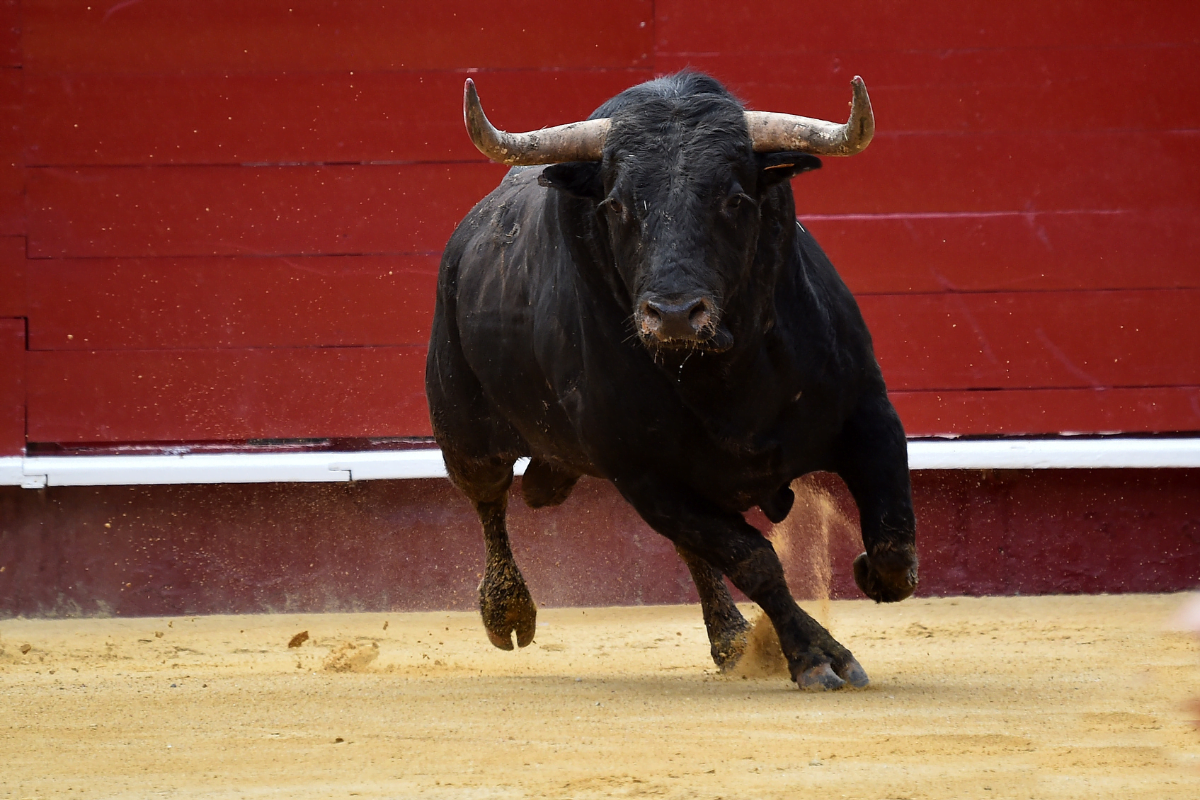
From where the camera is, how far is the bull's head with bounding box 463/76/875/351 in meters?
3.92

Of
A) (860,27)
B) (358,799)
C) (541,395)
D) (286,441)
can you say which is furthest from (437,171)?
(358,799)

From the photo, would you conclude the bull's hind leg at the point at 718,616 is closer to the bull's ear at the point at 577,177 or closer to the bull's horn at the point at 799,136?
the bull's ear at the point at 577,177

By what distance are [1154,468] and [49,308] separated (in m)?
4.87

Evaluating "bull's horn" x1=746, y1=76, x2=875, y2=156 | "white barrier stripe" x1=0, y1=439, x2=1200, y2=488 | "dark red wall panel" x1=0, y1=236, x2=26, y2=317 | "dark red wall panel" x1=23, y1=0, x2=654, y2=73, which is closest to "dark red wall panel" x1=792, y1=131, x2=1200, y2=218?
"white barrier stripe" x1=0, y1=439, x2=1200, y2=488

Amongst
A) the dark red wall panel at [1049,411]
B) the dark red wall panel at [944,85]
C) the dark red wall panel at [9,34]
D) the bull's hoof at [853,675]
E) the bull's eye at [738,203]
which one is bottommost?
the dark red wall panel at [1049,411]

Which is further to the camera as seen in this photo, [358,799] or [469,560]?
[469,560]

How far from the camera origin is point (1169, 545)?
7.17m

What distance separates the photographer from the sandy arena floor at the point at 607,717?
3.10 meters

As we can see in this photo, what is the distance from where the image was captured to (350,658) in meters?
5.85

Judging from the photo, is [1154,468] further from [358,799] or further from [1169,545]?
[358,799]

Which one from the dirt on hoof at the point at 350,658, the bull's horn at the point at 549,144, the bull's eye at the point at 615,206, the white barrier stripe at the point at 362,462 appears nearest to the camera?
the bull's eye at the point at 615,206

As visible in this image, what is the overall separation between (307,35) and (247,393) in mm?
1614

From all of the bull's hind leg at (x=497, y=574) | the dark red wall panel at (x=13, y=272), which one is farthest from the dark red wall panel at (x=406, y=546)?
the bull's hind leg at (x=497, y=574)

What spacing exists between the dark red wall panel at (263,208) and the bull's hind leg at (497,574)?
1.72m
